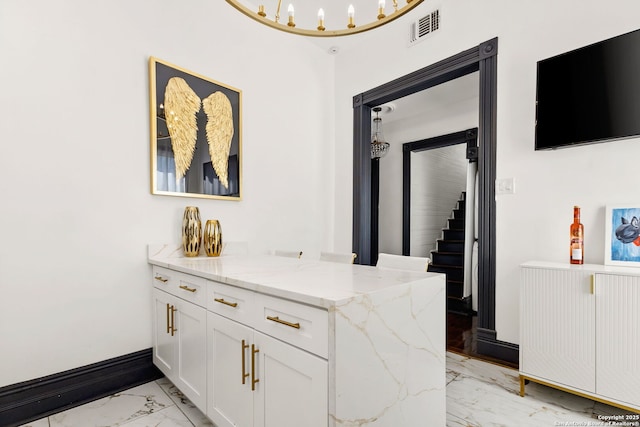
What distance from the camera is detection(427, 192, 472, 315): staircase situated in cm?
413

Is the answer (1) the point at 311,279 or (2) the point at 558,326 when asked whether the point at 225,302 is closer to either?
(1) the point at 311,279

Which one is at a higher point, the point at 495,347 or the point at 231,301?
the point at 231,301

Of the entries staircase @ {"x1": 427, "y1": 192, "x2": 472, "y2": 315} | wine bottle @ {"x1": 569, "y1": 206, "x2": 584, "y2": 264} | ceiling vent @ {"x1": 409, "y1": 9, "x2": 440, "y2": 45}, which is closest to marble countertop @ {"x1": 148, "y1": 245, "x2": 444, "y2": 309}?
wine bottle @ {"x1": 569, "y1": 206, "x2": 584, "y2": 264}

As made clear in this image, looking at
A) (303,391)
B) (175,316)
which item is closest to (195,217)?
(175,316)

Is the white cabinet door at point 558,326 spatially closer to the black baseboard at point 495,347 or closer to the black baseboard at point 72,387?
the black baseboard at point 495,347

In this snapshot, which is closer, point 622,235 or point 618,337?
point 618,337

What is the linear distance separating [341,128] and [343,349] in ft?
10.1

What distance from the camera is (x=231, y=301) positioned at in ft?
4.91

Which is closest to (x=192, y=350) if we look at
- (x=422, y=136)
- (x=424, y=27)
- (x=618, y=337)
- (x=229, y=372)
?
(x=229, y=372)

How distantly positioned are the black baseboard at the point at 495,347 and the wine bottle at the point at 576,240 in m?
0.80

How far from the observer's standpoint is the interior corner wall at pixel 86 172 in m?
1.81

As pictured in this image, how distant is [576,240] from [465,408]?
4.00 ft

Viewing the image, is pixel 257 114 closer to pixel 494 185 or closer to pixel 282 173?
pixel 282 173

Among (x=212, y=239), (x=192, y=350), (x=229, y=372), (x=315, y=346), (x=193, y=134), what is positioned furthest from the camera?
(x=193, y=134)
